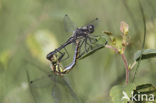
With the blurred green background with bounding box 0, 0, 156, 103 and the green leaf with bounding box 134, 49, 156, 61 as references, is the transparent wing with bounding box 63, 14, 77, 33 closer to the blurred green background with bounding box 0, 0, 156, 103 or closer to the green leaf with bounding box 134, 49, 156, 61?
the blurred green background with bounding box 0, 0, 156, 103

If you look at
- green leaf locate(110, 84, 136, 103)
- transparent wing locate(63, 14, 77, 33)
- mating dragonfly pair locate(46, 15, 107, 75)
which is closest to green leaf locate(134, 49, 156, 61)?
green leaf locate(110, 84, 136, 103)

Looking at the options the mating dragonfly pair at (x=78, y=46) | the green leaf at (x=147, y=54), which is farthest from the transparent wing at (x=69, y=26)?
the green leaf at (x=147, y=54)

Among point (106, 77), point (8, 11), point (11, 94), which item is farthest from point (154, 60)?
point (8, 11)

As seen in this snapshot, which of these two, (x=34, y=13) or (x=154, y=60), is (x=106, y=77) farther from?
(x=34, y=13)

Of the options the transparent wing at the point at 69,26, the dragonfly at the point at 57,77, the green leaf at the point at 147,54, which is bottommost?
the dragonfly at the point at 57,77

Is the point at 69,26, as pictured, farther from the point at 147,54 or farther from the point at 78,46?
the point at 147,54

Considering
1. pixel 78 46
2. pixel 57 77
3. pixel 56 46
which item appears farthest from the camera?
pixel 56 46

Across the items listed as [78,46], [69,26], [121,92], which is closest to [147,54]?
[121,92]

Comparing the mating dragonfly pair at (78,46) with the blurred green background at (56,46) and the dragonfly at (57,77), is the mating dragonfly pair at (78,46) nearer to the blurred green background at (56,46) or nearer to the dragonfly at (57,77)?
the dragonfly at (57,77)
